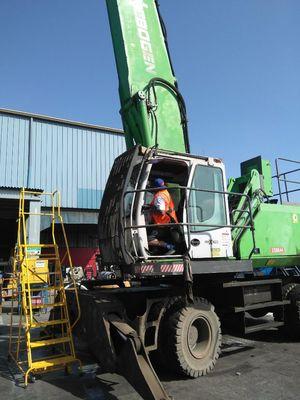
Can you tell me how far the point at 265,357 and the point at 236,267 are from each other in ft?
5.95

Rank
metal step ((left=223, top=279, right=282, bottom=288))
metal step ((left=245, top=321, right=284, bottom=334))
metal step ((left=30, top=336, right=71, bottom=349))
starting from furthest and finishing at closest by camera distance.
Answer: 1. metal step ((left=245, top=321, right=284, bottom=334))
2. metal step ((left=223, top=279, right=282, bottom=288))
3. metal step ((left=30, top=336, right=71, bottom=349))

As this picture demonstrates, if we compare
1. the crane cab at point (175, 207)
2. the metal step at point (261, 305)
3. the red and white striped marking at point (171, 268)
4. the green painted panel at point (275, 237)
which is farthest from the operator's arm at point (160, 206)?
the metal step at point (261, 305)

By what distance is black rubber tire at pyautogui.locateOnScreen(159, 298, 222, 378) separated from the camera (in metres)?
5.73

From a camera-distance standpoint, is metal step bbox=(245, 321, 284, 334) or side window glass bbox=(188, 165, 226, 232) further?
metal step bbox=(245, 321, 284, 334)

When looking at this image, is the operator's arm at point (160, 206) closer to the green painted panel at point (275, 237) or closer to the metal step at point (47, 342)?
the green painted panel at point (275, 237)

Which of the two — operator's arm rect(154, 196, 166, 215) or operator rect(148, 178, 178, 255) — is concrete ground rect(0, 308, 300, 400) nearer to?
operator rect(148, 178, 178, 255)

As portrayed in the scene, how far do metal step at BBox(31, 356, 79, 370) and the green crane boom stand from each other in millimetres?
3696

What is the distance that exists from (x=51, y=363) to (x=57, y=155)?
57.6 ft

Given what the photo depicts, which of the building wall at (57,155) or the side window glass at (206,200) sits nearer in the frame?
the side window glass at (206,200)

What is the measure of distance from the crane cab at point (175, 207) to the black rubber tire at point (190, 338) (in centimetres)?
87

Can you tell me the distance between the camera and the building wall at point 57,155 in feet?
68.6

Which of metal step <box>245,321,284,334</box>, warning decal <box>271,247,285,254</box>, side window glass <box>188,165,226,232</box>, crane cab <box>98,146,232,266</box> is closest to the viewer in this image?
crane cab <box>98,146,232,266</box>

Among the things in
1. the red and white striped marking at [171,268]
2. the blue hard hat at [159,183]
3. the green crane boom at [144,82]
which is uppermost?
the green crane boom at [144,82]

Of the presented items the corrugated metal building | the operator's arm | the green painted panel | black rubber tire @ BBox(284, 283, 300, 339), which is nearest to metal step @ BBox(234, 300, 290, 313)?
black rubber tire @ BBox(284, 283, 300, 339)
